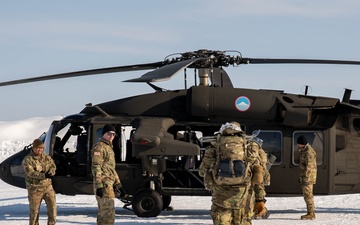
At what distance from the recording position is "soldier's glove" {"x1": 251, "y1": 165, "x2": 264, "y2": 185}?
784cm

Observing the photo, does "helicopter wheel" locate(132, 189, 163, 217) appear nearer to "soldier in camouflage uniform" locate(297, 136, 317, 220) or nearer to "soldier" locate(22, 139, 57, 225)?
"soldier in camouflage uniform" locate(297, 136, 317, 220)

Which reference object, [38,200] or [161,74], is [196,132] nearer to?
[161,74]

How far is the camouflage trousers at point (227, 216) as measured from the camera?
25.4 ft

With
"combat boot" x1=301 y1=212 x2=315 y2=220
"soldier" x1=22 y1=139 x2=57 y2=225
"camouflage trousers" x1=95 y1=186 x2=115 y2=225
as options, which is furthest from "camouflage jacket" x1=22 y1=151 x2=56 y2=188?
"combat boot" x1=301 y1=212 x2=315 y2=220

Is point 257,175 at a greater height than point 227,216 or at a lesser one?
greater

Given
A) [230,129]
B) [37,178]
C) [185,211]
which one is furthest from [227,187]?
[185,211]

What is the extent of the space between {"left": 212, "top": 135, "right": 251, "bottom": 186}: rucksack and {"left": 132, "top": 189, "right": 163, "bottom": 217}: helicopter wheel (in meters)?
5.84

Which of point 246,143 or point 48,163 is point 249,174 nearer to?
point 246,143

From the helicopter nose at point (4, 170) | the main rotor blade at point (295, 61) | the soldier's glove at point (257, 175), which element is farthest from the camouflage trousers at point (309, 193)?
the helicopter nose at point (4, 170)

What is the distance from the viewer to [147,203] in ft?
44.2

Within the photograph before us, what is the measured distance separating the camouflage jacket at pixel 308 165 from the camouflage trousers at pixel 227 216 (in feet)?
17.5

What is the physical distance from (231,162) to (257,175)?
0.41 metres

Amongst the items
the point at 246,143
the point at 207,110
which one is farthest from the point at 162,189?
the point at 246,143

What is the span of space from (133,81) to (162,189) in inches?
158
